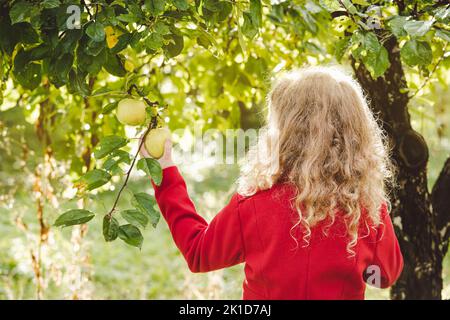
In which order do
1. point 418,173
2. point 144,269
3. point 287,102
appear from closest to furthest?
1. point 287,102
2. point 418,173
3. point 144,269

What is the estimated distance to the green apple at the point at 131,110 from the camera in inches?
55.6

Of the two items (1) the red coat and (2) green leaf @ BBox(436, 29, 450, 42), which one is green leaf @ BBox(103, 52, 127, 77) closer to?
(1) the red coat

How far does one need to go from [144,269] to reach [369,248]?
397 cm

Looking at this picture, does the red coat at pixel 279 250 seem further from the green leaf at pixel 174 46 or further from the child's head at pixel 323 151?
the green leaf at pixel 174 46

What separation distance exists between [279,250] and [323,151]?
0.26m

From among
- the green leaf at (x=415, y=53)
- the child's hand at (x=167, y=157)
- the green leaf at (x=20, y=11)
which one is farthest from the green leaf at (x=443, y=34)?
the green leaf at (x=20, y=11)

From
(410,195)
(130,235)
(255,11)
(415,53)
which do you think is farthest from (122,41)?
(410,195)

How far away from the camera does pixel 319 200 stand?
4.46ft

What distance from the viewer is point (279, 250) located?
4.43ft

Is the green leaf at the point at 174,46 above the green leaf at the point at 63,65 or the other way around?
above

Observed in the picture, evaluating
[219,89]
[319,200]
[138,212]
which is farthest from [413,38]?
[219,89]

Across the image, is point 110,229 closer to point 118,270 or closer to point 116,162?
point 116,162

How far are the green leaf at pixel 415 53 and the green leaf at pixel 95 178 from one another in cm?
73
